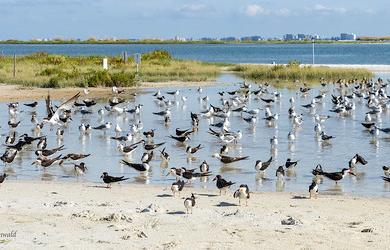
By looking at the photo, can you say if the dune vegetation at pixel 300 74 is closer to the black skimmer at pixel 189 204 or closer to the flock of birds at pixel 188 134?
the flock of birds at pixel 188 134

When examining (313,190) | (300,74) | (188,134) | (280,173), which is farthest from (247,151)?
(300,74)

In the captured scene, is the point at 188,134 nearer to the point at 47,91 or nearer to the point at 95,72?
the point at 47,91

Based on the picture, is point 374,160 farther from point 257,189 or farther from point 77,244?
point 77,244

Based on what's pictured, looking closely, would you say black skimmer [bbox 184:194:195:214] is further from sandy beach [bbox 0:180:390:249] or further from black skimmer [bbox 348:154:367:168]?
black skimmer [bbox 348:154:367:168]

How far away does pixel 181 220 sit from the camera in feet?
36.2

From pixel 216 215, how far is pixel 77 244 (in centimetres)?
252

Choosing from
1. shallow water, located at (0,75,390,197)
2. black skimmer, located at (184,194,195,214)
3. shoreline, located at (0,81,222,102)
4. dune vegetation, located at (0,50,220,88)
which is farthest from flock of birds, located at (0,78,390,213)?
dune vegetation, located at (0,50,220,88)

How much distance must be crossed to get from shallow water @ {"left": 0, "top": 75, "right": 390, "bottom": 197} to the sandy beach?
1.73 meters

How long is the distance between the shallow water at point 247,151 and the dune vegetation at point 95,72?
10.7 m

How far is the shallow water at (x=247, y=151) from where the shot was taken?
15188mm

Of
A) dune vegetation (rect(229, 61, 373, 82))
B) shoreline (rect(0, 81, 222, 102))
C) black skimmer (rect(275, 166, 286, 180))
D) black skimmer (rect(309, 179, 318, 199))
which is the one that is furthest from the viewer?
dune vegetation (rect(229, 61, 373, 82))

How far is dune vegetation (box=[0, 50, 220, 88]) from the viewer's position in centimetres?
4116

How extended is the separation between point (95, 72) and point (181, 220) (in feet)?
108

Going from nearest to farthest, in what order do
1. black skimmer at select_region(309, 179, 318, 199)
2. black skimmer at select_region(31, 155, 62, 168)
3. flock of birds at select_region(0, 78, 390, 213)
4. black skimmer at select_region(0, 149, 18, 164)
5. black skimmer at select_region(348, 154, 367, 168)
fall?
black skimmer at select_region(309, 179, 318, 199) → flock of birds at select_region(0, 78, 390, 213) → black skimmer at select_region(348, 154, 367, 168) → black skimmer at select_region(31, 155, 62, 168) → black skimmer at select_region(0, 149, 18, 164)
